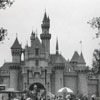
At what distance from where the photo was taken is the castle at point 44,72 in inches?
4043

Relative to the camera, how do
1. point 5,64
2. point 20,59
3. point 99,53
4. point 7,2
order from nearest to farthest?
1. point 7,2
2. point 99,53
3. point 20,59
4. point 5,64

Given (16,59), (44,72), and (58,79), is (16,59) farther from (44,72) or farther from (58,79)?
(58,79)

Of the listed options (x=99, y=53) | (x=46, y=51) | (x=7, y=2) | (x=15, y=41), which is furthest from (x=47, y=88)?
(x=7, y=2)

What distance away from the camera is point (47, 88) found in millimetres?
101812

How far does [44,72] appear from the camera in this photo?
103 metres

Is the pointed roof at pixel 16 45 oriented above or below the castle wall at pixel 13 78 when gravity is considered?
above

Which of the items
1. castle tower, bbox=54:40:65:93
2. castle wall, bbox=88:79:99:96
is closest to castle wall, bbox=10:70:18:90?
castle tower, bbox=54:40:65:93

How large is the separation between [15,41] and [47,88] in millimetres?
16401

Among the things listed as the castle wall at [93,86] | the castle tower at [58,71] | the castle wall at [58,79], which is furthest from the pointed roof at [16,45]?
the castle wall at [93,86]

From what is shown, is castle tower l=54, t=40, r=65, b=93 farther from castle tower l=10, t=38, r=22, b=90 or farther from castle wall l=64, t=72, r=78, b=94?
castle tower l=10, t=38, r=22, b=90

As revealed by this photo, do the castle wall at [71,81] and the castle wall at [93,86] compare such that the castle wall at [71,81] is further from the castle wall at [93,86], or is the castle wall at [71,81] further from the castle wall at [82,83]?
the castle wall at [93,86]

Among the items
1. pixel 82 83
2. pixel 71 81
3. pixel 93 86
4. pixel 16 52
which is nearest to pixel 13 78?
pixel 16 52

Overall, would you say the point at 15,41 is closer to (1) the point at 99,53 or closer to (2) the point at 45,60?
(2) the point at 45,60

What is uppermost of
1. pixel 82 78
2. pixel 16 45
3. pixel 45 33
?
pixel 45 33
